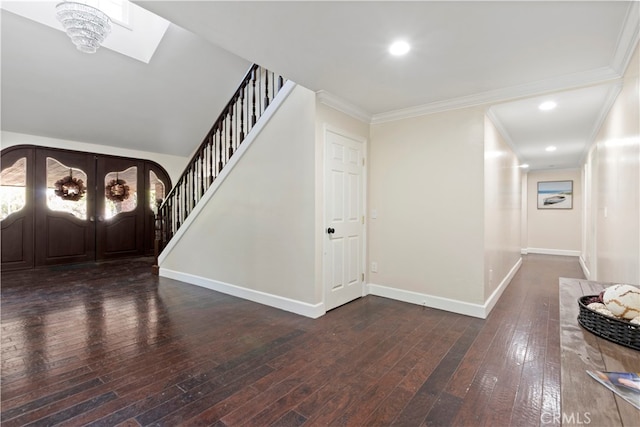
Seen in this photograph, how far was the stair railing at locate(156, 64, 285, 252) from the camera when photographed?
4.09m

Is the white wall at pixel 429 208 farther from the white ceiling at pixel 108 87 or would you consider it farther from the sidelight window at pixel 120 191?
the sidelight window at pixel 120 191

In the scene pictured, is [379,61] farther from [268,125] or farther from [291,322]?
[291,322]

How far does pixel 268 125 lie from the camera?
3.66 meters

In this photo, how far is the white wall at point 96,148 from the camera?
17.3ft

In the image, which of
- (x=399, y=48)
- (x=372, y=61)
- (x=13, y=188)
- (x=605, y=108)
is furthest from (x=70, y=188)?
(x=605, y=108)

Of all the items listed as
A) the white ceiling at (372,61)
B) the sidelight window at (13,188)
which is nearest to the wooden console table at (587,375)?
the white ceiling at (372,61)

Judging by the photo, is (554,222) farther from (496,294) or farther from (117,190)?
(117,190)

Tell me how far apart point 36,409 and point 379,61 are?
3.34m

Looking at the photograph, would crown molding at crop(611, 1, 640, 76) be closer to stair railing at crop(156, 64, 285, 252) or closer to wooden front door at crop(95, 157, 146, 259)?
stair railing at crop(156, 64, 285, 252)

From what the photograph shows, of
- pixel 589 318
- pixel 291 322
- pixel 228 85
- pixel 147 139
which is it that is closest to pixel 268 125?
pixel 291 322

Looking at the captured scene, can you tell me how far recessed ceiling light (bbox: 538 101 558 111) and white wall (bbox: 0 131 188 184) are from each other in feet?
24.2

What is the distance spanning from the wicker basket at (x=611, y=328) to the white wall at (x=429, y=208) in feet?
7.24

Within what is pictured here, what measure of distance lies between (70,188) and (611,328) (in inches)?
304

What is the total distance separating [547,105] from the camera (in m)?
3.34
